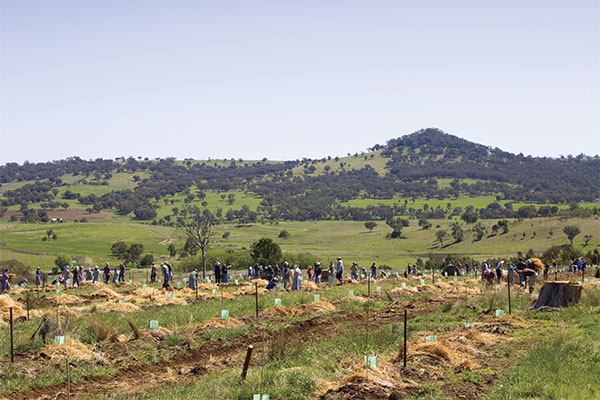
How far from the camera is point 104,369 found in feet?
37.6

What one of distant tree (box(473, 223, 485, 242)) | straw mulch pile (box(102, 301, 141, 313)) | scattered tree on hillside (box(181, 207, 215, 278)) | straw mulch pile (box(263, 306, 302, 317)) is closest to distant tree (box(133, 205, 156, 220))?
distant tree (box(473, 223, 485, 242))

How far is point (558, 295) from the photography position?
1816cm

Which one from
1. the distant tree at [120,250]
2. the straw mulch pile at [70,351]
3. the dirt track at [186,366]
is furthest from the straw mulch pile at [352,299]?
the distant tree at [120,250]

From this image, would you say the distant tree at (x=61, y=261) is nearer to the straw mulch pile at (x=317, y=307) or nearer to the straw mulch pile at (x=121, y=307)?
the straw mulch pile at (x=121, y=307)

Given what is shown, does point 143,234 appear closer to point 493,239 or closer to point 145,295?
point 493,239

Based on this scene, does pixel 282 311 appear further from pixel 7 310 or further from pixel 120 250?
pixel 120 250

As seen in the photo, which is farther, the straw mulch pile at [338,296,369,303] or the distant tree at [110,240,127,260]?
the distant tree at [110,240,127,260]

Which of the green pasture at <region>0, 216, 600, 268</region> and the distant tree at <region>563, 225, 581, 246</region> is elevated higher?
the distant tree at <region>563, 225, 581, 246</region>

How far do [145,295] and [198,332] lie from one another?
9.02 meters

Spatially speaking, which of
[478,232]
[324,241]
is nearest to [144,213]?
[324,241]

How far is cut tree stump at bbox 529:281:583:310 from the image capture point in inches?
712

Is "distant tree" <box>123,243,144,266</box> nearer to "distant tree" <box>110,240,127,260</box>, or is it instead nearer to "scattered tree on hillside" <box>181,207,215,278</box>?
"distant tree" <box>110,240,127,260</box>

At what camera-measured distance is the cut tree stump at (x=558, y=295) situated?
1809 centimetres

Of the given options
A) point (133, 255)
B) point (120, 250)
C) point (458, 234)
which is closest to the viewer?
point (133, 255)
